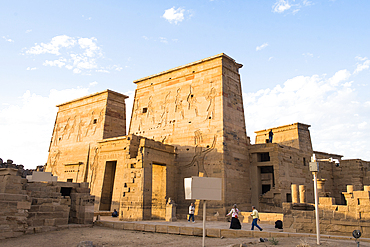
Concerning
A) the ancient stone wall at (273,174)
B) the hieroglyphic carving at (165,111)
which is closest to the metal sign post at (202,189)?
the ancient stone wall at (273,174)

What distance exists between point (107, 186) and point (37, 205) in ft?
31.3

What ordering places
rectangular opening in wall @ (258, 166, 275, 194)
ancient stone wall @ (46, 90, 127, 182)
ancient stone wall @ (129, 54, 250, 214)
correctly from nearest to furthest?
ancient stone wall @ (129, 54, 250, 214)
rectangular opening in wall @ (258, 166, 275, 194)
ancient stone wall @ (46, 90, 127, 182)

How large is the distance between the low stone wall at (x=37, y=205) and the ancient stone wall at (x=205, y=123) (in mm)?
6592

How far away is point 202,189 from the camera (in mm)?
7113

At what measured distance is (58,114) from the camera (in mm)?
29812

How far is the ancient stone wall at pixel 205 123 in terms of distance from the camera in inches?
709

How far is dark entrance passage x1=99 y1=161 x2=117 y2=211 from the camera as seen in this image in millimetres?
21109

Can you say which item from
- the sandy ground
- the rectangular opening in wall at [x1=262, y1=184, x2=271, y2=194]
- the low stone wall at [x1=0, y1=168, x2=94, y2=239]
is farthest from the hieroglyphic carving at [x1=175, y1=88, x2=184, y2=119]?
the sandy ground

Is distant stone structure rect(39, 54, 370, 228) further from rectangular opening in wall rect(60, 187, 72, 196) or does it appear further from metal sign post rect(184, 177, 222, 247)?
metal sign post rect(184, 177, 222, 247)

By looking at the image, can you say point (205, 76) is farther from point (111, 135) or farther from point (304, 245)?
point (304, 245)

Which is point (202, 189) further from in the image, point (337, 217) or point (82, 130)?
point (82, 130)

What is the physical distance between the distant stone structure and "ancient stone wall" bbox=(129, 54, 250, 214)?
64mm

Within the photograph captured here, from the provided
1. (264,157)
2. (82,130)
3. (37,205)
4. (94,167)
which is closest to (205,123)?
(264,157)

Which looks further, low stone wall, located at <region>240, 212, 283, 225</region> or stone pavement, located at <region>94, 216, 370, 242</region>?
low stone wall, located at <region>240, 212, 283, 225</region>
